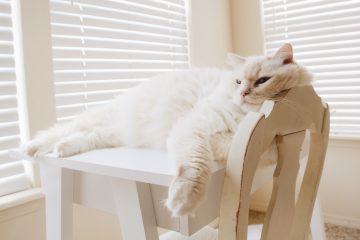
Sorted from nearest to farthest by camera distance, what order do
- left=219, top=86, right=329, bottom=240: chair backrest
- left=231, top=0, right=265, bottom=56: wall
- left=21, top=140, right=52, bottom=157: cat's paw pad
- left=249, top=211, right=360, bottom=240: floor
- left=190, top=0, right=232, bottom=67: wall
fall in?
left=219, top=86, right=329, bottom=240: chair backrest → left=21, top=140, right=52, bottom=157: cat's paw pad → left=249, top=211, right=360, bottom=240: floor → left=190, top=0, right=232, bottom=67: wall → left=231, top=0, right=265, bottom=56: wall

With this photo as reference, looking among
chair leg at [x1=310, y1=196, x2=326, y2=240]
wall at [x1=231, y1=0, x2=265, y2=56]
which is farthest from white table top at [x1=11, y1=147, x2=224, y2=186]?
wall at [x1=231, y1=0, x2=265, y2=56]

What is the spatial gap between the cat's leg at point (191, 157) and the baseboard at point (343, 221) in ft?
5.27

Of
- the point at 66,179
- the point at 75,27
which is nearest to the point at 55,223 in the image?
the point at 66,179

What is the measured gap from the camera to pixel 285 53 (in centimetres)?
82

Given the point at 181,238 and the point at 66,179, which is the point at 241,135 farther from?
the point at 181,238

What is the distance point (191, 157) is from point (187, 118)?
0.22 m

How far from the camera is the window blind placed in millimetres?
1219

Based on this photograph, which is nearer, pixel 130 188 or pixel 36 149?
pixel 130 188

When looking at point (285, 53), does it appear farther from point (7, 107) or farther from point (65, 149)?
point (7, 107)

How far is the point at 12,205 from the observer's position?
1198 millimetres

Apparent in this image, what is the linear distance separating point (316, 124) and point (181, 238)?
61 centimetres

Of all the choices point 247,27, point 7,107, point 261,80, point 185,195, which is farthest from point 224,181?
point 247,27

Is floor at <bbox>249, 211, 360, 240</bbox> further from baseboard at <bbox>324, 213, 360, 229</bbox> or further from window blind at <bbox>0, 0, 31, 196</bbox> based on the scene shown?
window blind at <bbox>0, 0, 31, 196</bbox>

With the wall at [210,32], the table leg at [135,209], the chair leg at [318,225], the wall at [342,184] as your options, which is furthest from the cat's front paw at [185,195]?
the wall at [342,184]
